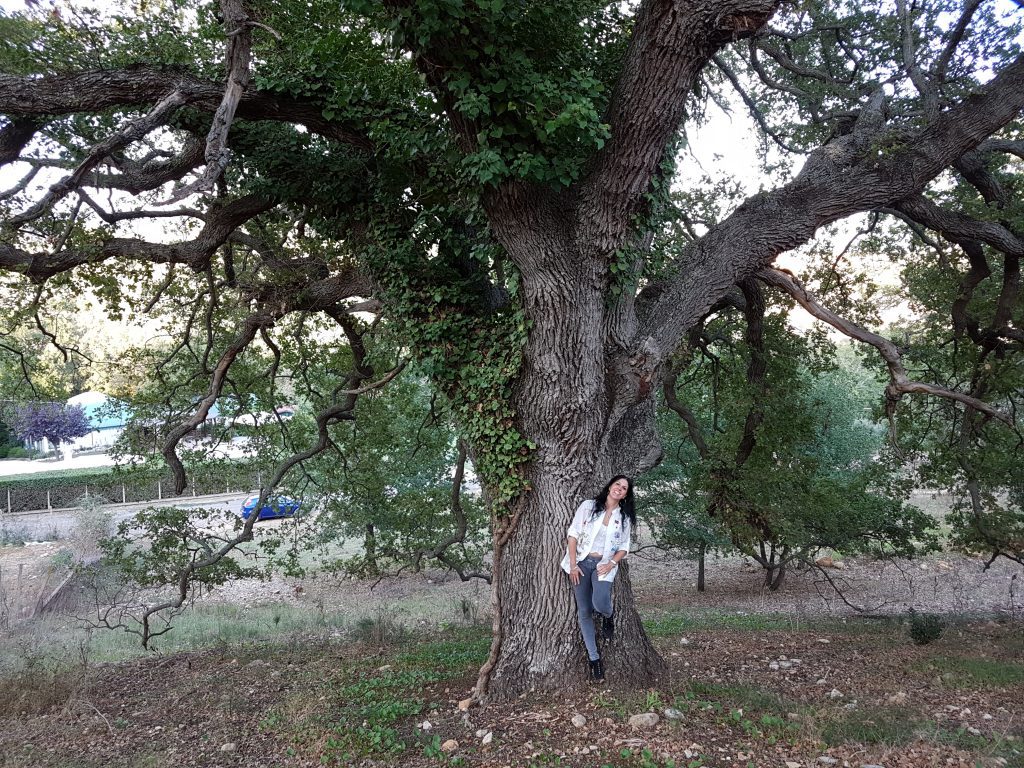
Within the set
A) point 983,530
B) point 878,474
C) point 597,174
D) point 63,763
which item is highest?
point 597,174

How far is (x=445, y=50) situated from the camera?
431 cm

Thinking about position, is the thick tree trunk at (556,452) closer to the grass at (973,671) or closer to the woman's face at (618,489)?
the woman's face at (618,489)

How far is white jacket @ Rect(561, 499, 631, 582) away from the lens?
514cm

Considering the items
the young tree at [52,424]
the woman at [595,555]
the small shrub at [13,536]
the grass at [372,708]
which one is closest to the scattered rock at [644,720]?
the woman at [595,555]

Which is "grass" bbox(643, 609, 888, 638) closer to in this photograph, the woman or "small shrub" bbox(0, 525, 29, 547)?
the woman

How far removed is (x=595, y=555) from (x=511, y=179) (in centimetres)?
291

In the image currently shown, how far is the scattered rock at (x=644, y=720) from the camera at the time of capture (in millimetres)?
4422

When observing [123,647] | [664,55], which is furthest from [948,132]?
[123,647]

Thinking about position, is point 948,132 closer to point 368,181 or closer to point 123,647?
point 368,181

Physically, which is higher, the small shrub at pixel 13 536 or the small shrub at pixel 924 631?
the small shrub at pixel 924 631

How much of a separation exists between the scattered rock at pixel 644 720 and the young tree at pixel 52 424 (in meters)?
33.5

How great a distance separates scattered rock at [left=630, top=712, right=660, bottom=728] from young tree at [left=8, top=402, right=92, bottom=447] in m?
33.5

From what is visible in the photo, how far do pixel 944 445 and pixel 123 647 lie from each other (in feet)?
41.9

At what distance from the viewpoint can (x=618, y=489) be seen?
202 inches
